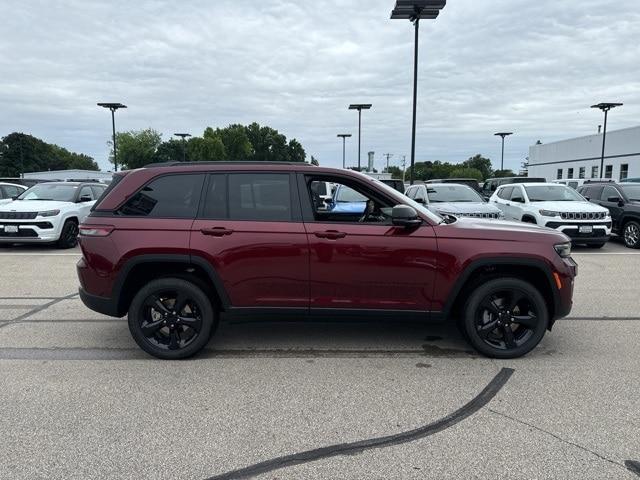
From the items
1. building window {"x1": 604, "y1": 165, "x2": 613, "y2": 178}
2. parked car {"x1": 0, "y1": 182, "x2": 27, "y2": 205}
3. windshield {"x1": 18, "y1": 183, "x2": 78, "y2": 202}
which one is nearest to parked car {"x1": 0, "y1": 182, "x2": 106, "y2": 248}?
windshield {"x1": 18, "y1": 183, "x2": 78, "y2": 202}

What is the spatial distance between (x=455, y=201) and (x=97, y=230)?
378 inches

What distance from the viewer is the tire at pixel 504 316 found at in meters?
4.45

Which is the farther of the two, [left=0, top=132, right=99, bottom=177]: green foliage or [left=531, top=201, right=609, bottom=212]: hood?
[left=0, top=132, right=99, bottom=177]: green foliage

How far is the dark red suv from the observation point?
4.39 metres

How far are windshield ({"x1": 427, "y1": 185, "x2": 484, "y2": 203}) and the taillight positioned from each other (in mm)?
9356

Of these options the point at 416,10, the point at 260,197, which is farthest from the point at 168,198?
the point at 416,10

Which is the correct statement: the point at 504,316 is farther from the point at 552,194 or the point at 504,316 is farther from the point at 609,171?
the point at 609,171

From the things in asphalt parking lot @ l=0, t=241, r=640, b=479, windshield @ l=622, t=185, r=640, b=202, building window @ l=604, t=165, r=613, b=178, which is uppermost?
building window @ l=604, t=165, r=613, b=178

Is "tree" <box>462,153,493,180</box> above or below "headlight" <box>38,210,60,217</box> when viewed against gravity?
above

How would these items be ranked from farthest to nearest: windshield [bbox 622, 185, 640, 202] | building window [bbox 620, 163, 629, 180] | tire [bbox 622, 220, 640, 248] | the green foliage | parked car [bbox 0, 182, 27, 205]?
the green foliage → building window [bbox 620, 163, 629, 180] → parked car [bbox 0, 182, 27, 205] → windshield [bbox 622, 185, 640, 202] → tire [bbox 622, 220, 640, 248]

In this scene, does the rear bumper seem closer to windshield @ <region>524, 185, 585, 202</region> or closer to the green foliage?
windshield @ <region>524, 185, 585, 202</region>

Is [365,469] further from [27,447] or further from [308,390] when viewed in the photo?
[27,447]

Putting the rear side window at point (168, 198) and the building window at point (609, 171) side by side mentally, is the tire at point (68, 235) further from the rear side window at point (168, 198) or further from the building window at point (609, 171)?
the building window at point (609, 171)

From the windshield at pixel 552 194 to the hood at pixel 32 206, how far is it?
11634mm
